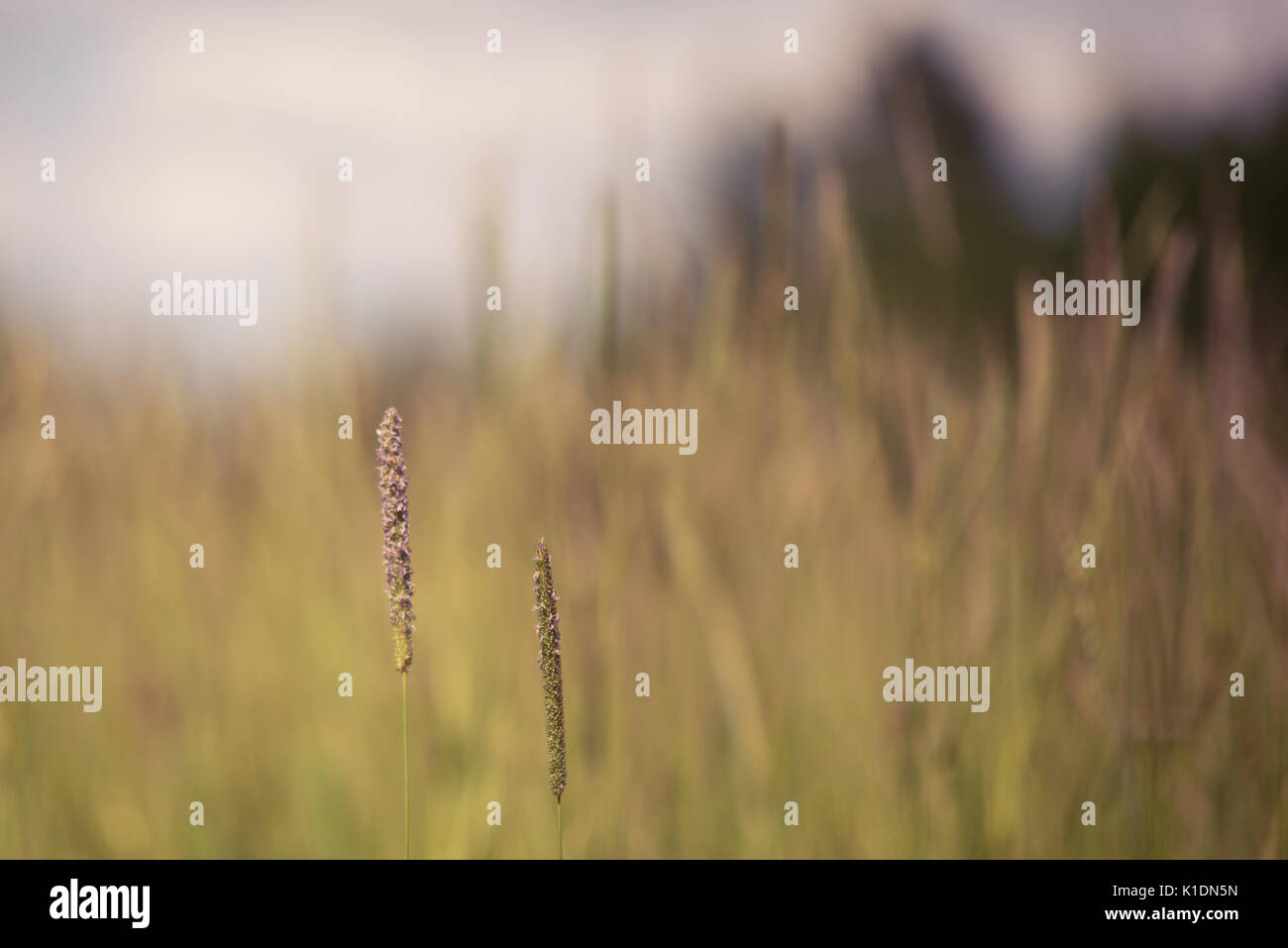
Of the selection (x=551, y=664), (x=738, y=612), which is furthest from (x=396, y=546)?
(x=738, y=612)

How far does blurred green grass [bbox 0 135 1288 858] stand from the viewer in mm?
1657

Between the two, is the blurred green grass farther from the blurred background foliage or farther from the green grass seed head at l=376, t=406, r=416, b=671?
the green grass seed head at l=376, t=406, r=416, b=671

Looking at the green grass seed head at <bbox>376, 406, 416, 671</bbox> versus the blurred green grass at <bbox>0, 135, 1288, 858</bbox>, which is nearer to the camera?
the green grass seed head at <bbox>376, 406, 416, 671</bbox>

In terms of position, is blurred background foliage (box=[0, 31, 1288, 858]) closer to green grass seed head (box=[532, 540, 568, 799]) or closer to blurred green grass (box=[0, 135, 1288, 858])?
blurred green grass (box=[0, 135, 1288, 858])

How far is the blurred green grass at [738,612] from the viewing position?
5.44ft

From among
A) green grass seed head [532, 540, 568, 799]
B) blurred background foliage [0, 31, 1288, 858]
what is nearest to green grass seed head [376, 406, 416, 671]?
green grass seed head [532, 540, 568, 799]

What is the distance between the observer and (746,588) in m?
1.86

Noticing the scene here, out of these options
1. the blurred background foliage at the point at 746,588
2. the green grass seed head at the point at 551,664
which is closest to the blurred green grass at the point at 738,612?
the blurred background foliage at the point at 746,588

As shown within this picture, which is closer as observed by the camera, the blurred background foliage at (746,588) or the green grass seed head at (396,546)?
the green grass seed head at (396,546)

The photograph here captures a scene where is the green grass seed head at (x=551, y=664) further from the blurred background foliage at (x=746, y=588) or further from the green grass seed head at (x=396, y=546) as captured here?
the blurred background foliage at (x=746, y=588)

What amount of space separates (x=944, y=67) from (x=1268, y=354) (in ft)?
15.4

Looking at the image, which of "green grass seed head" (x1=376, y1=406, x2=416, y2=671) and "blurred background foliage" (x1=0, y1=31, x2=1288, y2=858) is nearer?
"green grass seed head" (x1=376, y1=406, x2=416, y2=671)

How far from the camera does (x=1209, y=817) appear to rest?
1.63 meters

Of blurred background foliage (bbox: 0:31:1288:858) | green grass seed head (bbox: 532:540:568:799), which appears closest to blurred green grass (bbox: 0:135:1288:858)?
blurred background foliage (bbox: 0:31:1288:858)
